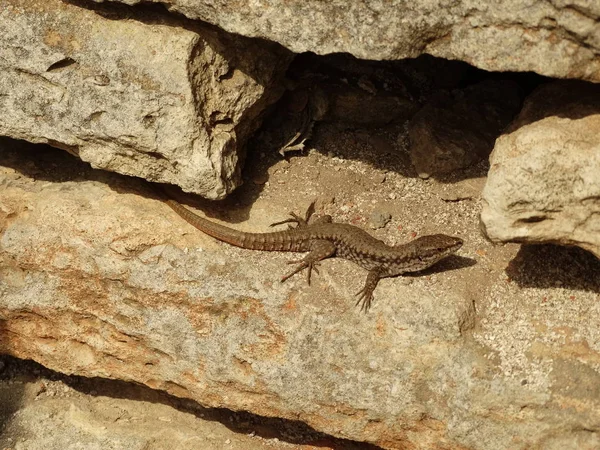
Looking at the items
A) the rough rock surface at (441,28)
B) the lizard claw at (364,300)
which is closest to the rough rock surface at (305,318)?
the lizard claw at (364,300)

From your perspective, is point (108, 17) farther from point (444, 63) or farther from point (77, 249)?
point (444, 63)

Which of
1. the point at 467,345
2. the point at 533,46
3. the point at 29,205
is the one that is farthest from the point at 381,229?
the point at 29,205

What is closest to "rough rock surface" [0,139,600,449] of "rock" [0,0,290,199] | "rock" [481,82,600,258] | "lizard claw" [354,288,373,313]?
"lizard claw" [354,288,373,313]

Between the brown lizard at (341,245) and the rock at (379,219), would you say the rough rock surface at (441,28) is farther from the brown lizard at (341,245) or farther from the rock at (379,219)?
the rock at (379,219)

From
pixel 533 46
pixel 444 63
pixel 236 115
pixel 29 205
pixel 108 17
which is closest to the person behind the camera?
pixel 533 46

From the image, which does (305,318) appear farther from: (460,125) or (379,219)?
(460,125)

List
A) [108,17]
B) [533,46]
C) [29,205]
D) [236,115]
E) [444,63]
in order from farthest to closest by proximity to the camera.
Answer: [444,63]
[29,205]
[236,115]
[108,17]
[533,46]

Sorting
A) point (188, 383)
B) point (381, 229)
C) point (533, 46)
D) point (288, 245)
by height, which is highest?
point (533, 46)
